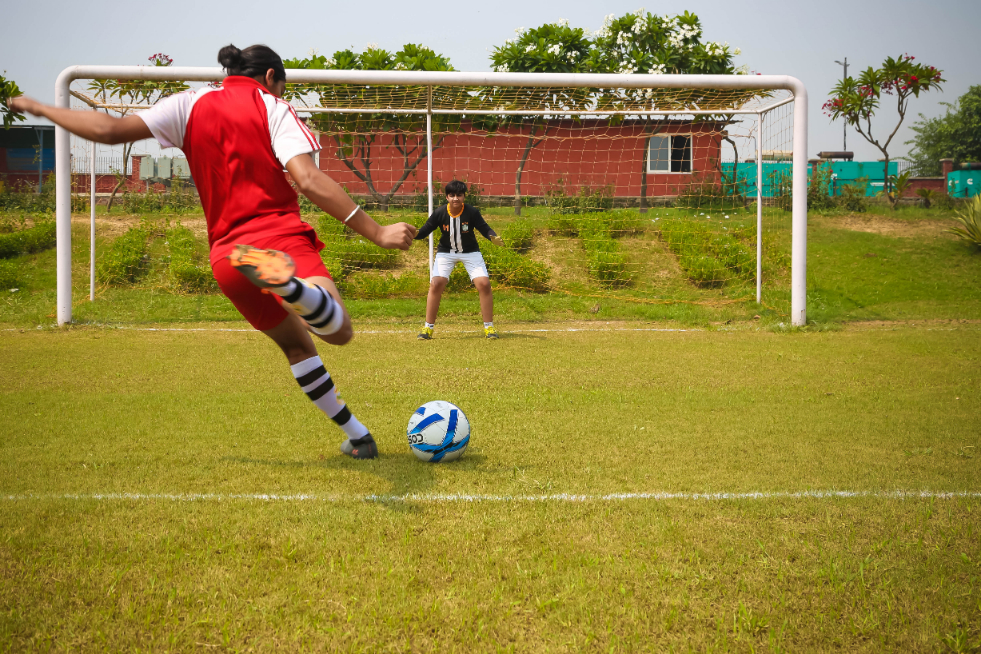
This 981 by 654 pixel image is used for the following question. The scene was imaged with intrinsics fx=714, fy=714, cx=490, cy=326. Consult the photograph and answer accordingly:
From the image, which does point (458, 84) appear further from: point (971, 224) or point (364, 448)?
point (971, 224)

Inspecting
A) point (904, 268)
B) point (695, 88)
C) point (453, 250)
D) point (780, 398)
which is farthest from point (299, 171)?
point (904, 268)

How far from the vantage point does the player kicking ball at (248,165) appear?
10.5ft

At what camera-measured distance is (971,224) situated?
14.2 metres

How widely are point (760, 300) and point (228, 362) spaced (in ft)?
28.7

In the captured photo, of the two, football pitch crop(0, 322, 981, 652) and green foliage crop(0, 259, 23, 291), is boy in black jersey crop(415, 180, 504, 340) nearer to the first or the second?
football pitch crop(0, 322, 981, 652)

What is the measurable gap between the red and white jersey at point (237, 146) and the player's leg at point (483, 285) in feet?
20.1

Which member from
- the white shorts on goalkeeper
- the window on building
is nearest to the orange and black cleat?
the white shorts on goalkeeper

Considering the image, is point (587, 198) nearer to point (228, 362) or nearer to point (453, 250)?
point (453, 250)

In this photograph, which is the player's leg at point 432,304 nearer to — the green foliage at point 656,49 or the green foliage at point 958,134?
the green foliage at point 656,49

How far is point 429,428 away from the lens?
388 centimetres

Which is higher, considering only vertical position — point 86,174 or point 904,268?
point 86,174

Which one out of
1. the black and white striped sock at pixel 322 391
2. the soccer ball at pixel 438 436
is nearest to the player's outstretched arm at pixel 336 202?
the black and white striped sock at pixel 322 391

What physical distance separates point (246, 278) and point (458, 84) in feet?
26.3

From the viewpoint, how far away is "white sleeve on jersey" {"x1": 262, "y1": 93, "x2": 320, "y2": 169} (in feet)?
10.6
